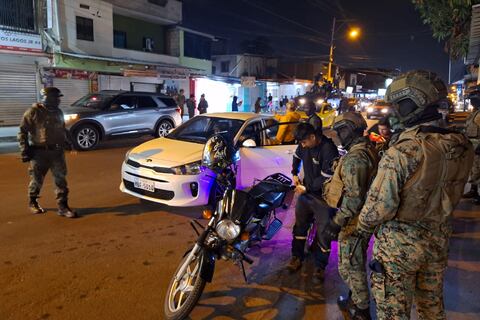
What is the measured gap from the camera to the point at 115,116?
40.0 feet

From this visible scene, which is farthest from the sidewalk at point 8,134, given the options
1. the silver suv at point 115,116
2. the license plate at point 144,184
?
the license plate at point 144,184

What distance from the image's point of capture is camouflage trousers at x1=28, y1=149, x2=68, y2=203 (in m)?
5.40

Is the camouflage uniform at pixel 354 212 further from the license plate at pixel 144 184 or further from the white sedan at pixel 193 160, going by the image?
the license plate at pixel 144 184

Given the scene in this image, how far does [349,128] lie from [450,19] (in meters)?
7.29

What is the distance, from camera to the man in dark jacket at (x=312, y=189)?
3.79 metres

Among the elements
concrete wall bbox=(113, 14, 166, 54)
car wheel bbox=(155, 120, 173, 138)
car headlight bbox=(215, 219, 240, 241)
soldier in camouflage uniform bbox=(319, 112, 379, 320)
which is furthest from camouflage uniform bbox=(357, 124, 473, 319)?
concrete wall bbox=(113, 14, 166, 54)

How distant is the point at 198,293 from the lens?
2934 millimetres

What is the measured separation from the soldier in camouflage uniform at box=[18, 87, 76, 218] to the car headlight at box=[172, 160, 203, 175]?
165cm

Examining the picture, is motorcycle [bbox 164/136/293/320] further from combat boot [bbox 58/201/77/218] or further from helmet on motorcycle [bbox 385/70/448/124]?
combat boot [bbox 58/201/77/218]

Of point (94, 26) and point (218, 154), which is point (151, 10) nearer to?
point (94, 26)

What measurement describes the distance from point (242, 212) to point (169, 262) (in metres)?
1.46

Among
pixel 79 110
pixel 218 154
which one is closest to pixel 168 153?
pixel 218 154

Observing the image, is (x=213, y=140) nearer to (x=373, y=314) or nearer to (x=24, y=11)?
(x=373, y=314)

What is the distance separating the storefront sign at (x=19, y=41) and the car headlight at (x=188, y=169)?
1353 centimetres
